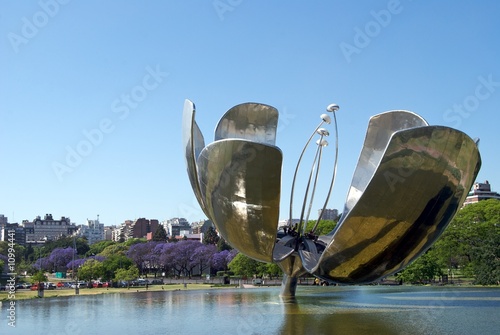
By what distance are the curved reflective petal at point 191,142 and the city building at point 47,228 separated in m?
172

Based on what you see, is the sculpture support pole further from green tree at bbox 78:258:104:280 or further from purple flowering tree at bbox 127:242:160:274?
purple flowering tree at bbox 127:242:160:274

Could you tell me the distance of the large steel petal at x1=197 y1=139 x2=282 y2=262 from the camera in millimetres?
13023

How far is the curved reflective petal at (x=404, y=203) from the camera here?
41.0ft

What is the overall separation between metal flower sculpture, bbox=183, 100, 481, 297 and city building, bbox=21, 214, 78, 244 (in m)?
175

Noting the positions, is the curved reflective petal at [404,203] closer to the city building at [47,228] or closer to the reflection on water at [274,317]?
the reflection on water at [274,317]

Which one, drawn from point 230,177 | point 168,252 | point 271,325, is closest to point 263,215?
point 230,177

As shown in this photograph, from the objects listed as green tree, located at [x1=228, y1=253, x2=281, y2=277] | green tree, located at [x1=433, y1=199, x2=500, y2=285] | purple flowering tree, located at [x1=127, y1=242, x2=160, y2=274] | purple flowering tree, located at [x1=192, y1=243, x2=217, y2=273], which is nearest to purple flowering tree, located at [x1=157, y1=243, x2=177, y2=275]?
purple flowering tree, located at [x1=192, y1=243, x2=217, y2=273]

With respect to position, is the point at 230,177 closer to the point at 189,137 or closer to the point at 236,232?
the point at 236,232

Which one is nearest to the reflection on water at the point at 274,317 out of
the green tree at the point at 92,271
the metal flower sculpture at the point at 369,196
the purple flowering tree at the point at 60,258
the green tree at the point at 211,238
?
the metal flower sculpture at the point at 369,196

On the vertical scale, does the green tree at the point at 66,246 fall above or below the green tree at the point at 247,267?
above

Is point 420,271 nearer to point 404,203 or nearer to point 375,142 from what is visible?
point 375,142

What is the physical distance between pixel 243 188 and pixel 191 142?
2973 millimetres

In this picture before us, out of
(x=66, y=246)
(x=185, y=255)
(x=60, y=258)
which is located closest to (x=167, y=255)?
(x=185, y=255)

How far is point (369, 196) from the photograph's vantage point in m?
13.3
